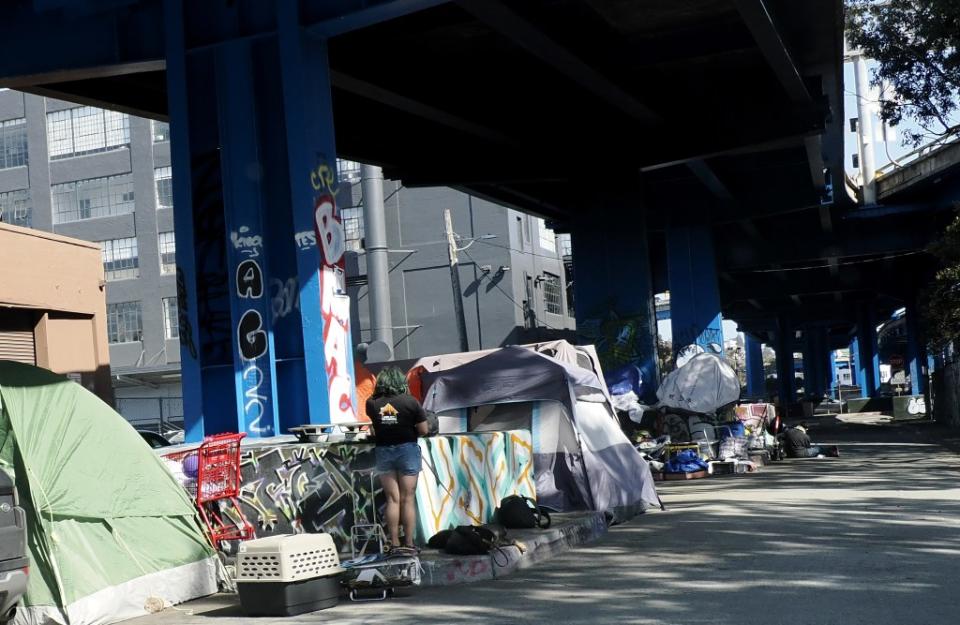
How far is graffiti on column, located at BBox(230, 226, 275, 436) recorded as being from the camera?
47.5 ft

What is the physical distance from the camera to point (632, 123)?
2731 cm

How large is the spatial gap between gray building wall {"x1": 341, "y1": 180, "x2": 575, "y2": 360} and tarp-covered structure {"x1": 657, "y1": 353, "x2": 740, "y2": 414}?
85.9 ft

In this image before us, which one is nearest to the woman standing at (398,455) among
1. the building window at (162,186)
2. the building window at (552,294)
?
the building window at (552,294)

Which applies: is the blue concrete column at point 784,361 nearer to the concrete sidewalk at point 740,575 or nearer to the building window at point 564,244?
the building window at point 564,244

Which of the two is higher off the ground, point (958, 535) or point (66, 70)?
point (66, 70)

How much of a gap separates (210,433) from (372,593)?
19.9 ft

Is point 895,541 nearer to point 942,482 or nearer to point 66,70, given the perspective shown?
point 942,482

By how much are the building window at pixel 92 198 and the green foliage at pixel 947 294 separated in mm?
40847

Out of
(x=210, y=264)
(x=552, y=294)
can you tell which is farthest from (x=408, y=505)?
(x=552, y=294)

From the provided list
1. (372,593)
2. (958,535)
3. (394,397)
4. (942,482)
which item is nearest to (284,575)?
(372,593)

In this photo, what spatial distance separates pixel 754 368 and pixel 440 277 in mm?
52891

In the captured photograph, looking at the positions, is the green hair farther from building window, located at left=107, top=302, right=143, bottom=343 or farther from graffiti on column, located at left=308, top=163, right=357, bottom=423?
building window, located at left=107, top=302, right=143, bottom=343

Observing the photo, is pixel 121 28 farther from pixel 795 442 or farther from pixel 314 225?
pixel 795 442

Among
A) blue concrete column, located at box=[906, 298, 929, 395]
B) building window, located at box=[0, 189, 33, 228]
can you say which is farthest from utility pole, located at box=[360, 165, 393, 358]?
blue concrete column, located at box=[906, 298, 929, 395]
